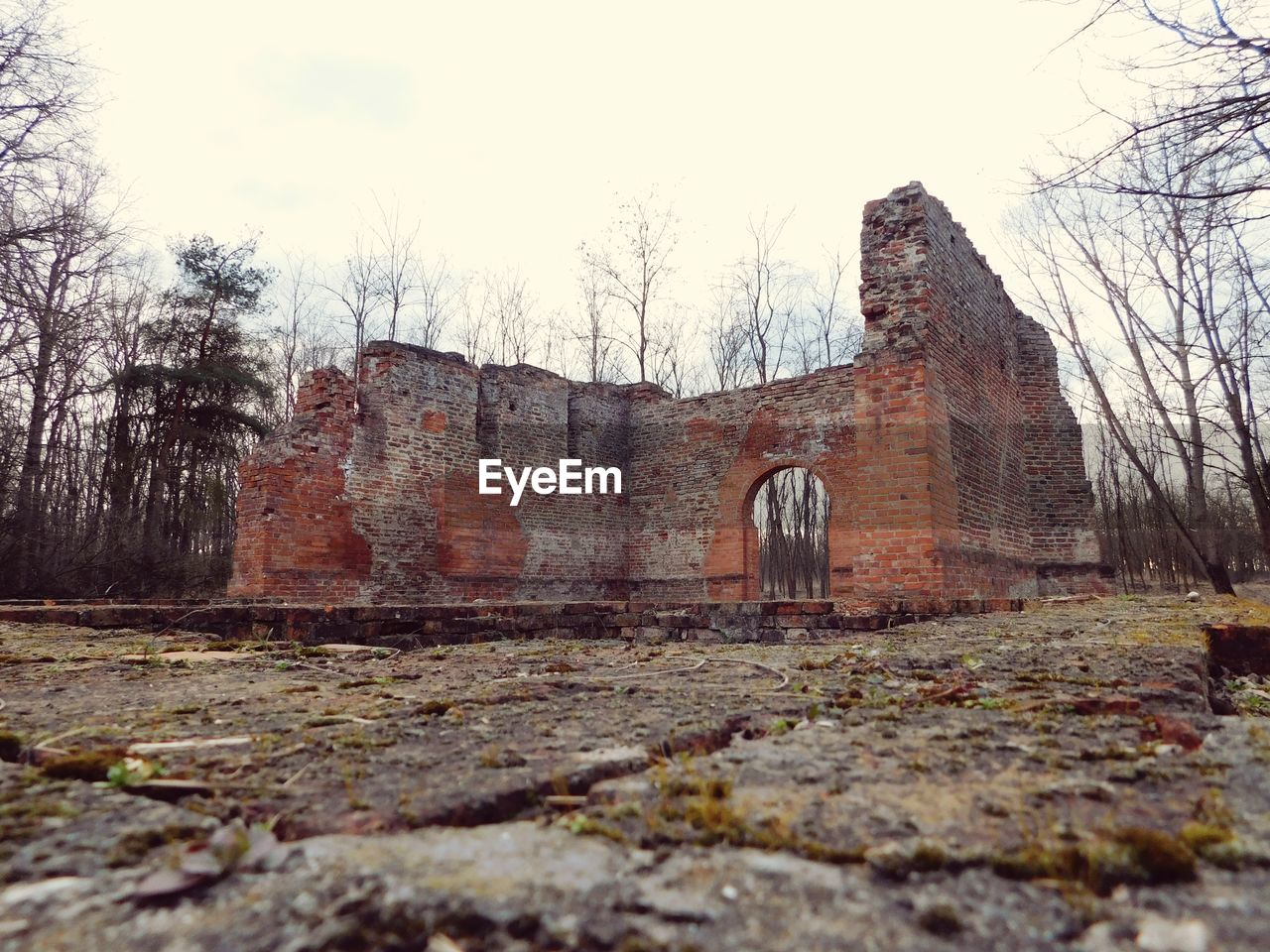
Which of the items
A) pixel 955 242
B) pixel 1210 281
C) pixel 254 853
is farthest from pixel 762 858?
pixel 1210 281

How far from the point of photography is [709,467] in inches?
524

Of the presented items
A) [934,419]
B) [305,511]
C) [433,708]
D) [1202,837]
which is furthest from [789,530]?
[1202,837]

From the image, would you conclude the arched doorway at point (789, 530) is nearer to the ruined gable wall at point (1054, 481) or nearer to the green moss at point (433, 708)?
the ruined gable wall at point (1054, 481)

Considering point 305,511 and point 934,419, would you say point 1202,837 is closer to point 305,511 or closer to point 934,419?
point 934,419

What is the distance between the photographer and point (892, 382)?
309 inches

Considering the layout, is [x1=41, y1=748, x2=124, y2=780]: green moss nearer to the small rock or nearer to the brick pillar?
the small rock

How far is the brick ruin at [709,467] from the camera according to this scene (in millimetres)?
7961

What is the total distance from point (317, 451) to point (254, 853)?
1045 cm

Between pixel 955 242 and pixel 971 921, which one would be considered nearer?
pixel 971 921

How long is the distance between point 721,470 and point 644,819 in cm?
1216

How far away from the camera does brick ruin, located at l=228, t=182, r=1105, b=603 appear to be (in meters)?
7.96

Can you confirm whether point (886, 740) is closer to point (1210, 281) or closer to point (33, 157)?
point (33, 157)

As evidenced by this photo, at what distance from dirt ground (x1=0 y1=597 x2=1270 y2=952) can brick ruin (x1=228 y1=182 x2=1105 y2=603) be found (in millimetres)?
5859

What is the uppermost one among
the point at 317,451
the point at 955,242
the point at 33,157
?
the point at 33,157
